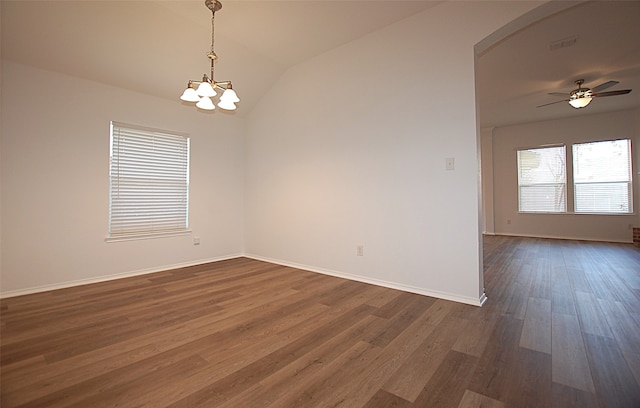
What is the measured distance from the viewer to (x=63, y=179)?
3.38 m

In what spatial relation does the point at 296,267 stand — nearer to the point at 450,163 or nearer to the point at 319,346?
the point at 319,346

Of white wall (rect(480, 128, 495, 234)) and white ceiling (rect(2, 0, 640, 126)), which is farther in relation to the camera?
white wall (rect(480, 128, 495, 234))

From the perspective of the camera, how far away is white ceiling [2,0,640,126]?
288 cm

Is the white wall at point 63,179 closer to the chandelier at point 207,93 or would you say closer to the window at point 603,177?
the chandelier at point 207,93

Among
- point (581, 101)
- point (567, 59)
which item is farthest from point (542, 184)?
point (567, 59)

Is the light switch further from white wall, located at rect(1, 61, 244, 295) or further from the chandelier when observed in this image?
white wall, located at rect(1, 61, 244, 295)

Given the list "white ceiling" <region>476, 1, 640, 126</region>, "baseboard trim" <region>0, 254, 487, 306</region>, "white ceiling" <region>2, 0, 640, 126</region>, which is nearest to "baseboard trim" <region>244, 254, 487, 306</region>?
"baseboard trim" <region>0, 254, 487, 306</region>

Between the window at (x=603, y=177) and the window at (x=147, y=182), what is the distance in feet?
29.4

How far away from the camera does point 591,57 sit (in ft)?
12.7

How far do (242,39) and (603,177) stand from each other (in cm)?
842

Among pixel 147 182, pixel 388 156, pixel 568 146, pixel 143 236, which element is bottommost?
pixel 143 236

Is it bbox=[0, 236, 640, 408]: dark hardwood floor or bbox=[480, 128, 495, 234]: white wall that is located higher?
bbox=[480, 128, 495, 234]: white wall

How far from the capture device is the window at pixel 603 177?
6.21 metres

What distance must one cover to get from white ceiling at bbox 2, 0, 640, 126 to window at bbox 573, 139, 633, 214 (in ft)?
8.32
